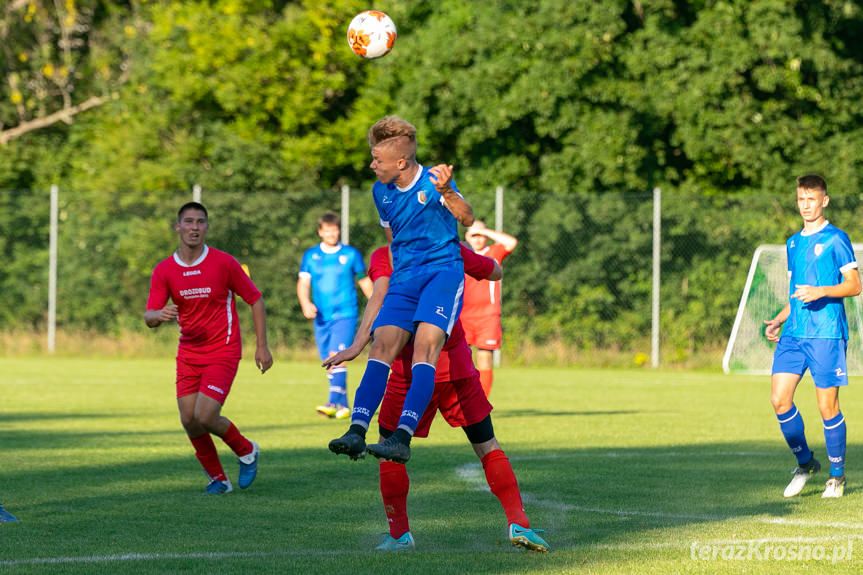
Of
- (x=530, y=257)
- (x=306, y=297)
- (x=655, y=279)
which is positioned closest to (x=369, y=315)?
(x=306, y=297)

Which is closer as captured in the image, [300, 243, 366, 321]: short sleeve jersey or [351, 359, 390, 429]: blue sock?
[351, 359, 390, 429]: blue sock

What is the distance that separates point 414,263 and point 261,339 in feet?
8.26

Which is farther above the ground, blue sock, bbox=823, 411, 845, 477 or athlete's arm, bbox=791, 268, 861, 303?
athlete's arm, bbox=791, 268, 861, 303

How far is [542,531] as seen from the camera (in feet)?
20.5

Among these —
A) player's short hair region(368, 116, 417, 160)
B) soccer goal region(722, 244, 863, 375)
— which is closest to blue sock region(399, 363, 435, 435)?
player's short hair region(368, 116, 417, 160)

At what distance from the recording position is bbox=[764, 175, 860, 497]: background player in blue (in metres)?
8.28

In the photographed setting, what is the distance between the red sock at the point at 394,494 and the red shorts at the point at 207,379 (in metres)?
2.40

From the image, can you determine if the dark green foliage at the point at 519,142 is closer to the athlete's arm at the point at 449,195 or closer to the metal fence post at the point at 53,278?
the metal fence post at the point at 53,278

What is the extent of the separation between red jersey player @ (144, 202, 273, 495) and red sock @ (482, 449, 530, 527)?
249 centimetres

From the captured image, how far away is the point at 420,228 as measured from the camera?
5980 millimetres

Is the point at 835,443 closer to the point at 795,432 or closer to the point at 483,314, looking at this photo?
the point at 795,432

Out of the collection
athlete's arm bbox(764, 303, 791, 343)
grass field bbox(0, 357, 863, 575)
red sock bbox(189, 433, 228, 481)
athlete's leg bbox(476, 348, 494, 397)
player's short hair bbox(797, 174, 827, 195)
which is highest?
player's short hair bbox(797, 174, 827, 195)

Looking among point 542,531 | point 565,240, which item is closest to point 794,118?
point 565,240

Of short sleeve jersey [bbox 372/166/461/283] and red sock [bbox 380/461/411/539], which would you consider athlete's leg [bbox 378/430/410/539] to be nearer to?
red sock [bbox 380/461/411/539]
